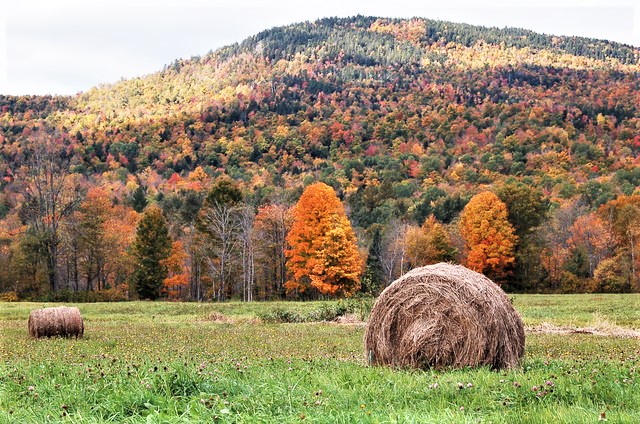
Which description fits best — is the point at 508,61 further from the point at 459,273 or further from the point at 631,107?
the point at 459,273

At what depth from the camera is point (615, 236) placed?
7281 cm

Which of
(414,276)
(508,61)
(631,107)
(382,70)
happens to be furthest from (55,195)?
(508,61)

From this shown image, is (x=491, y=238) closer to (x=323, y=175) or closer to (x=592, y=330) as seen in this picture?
(x=592, y=330)

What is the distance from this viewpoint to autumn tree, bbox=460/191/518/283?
65.5m

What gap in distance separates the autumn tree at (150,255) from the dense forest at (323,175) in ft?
0.61

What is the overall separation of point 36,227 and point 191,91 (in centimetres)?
12628

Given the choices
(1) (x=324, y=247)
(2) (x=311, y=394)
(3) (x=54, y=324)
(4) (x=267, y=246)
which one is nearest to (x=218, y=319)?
(3) (x=54, y=324)

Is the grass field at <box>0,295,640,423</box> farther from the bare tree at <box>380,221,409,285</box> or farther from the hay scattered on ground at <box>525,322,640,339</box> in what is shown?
the bare tree at <box>380,221,409,285</box>

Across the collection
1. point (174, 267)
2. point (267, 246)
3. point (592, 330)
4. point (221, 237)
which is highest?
point (221, 237)

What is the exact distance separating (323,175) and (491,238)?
5635cm

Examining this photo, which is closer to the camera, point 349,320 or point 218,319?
point 349,320

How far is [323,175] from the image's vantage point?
11838 centimetres

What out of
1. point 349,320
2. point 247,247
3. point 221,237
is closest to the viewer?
point 349,320

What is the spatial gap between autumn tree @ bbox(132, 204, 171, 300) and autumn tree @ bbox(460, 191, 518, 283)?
33010 mm
